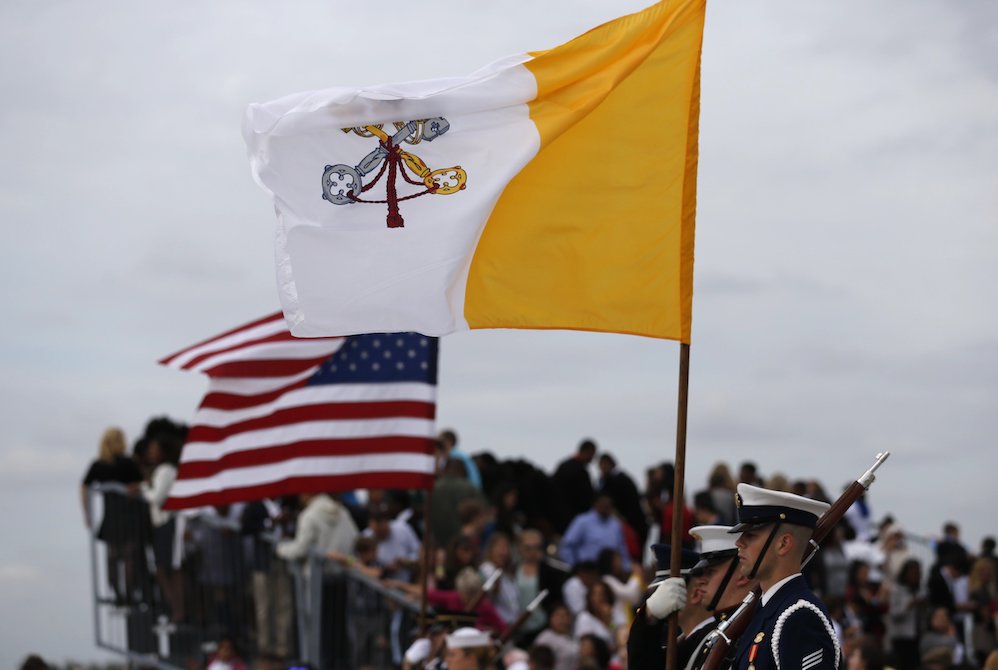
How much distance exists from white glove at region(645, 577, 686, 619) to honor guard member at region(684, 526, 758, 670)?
41 cm

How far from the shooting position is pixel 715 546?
24.5ft

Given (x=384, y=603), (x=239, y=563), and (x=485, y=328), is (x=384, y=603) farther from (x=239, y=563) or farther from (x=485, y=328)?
Result: (x=485, y=328)

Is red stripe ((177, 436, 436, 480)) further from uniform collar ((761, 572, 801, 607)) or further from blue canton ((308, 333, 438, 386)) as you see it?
uniform collar ((761, 572, 801, 607))

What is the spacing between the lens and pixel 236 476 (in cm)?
1402

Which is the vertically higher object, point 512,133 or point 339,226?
point 512,133

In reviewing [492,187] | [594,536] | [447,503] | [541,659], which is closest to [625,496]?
[594,536]

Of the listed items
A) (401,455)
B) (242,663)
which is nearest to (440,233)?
(401,455)

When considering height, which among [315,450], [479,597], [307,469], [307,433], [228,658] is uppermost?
[307,433]

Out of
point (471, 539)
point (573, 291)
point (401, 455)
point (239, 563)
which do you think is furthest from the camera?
point (239, 563)

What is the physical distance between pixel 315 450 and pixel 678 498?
293 inches

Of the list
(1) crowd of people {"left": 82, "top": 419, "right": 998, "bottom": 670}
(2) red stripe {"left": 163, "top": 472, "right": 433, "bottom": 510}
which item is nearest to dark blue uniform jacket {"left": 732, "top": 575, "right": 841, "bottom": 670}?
(1) crowd of people {"left": 82, "top": 419, "right": 998, "bottom": 670}

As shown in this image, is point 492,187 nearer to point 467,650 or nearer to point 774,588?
point 774,588

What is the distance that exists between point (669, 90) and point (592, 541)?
10129 mm

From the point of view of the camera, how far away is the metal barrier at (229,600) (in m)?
15.3
